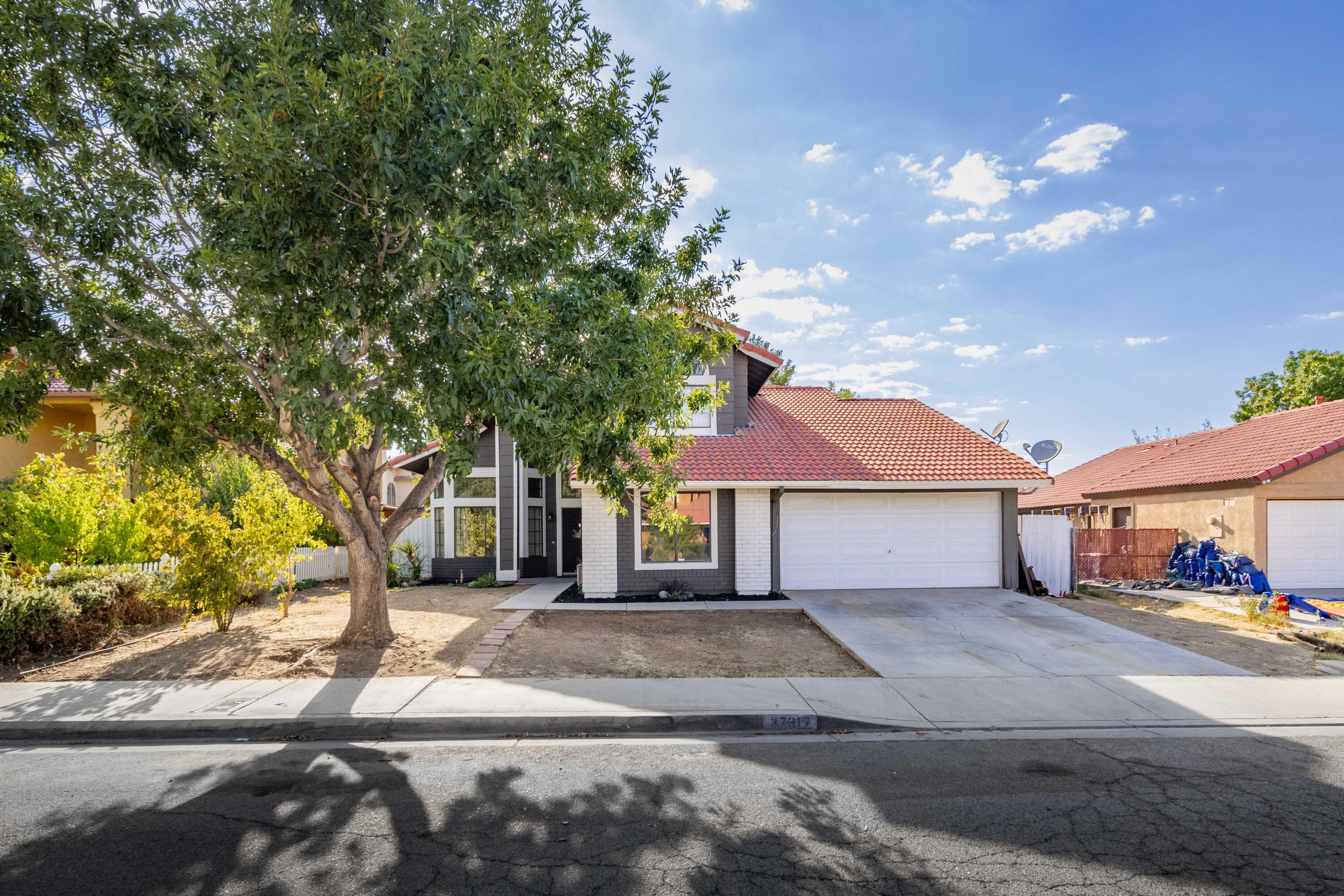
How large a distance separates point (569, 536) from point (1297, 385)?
37.7 meters

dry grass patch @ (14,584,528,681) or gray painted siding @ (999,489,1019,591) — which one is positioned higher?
gray painted siding @ (999,489,1019,591)

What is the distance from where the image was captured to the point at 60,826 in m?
4.50

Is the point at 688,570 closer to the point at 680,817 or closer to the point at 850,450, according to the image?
the point at 850,450

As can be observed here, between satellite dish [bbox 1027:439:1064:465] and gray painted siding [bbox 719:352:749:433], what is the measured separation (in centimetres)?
798

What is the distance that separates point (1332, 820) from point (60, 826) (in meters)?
8.72

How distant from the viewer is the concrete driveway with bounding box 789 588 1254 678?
8641 millimetres

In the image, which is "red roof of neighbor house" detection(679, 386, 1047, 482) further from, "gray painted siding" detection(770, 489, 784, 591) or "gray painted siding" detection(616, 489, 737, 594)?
"gray painted siding" detection(616, 489, 737, 594)

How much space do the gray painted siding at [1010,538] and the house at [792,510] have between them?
3 cm

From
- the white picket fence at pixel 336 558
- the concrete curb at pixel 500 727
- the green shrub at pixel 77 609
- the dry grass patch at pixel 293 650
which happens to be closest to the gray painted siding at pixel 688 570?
the dry grass patch at pixel 293 650

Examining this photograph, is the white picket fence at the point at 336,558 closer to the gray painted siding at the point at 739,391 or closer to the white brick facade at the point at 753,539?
the white brick facade at the point at 753,539

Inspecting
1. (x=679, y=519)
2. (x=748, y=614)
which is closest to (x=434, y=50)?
(x=679, y=519)

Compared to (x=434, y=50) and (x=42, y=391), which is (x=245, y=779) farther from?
(x=434, y=50)

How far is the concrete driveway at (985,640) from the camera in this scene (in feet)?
28.3

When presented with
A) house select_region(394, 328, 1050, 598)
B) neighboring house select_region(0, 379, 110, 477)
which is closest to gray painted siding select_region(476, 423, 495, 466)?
house select_region(394, 328, 1050, 598)
